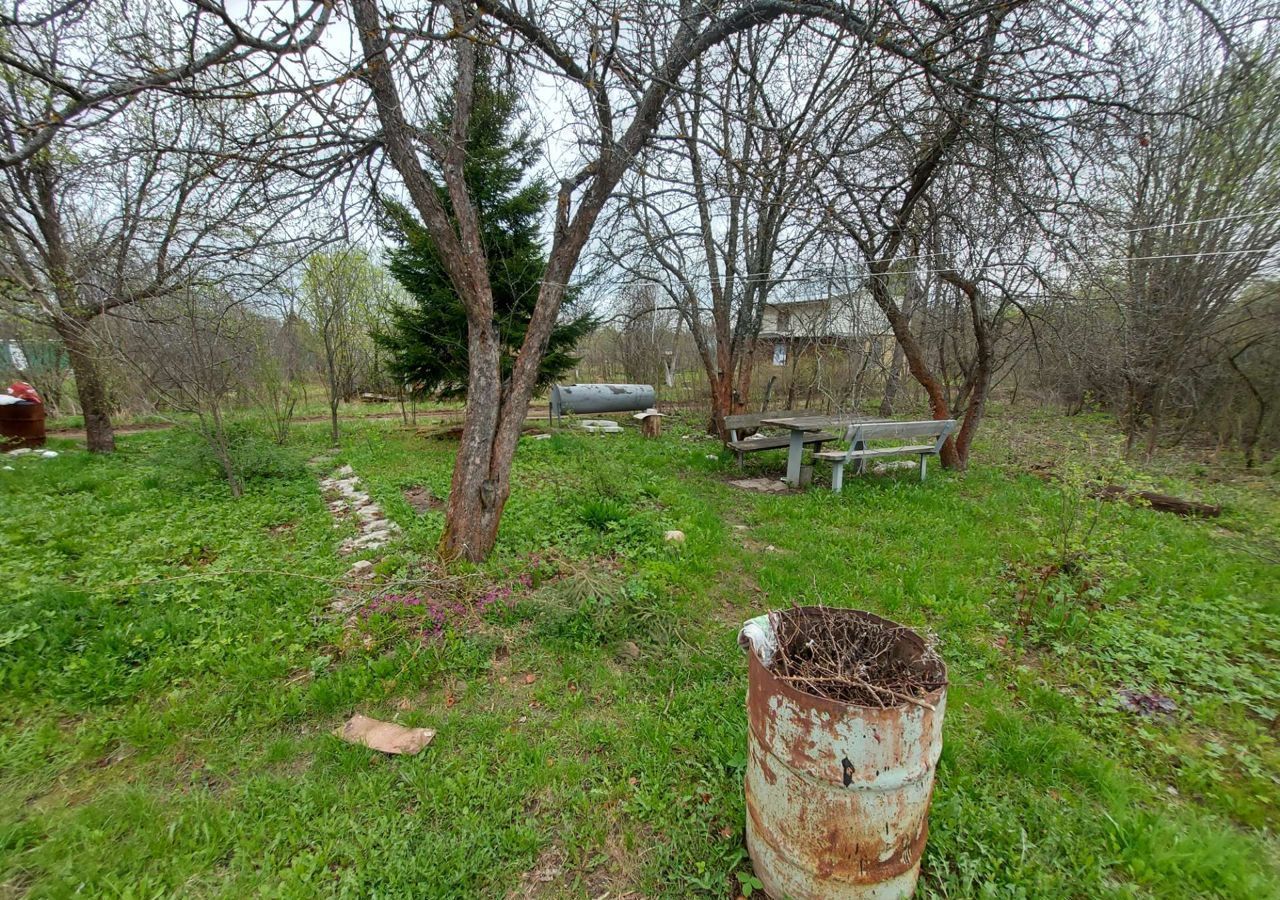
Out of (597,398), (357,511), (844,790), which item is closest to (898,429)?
(844,790)

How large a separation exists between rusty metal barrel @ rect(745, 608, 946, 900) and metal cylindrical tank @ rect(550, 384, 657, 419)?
31.6ft

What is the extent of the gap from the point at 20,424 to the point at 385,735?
10.1 m

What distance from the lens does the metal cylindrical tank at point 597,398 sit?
10844 millimetres

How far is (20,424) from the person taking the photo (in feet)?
24.1

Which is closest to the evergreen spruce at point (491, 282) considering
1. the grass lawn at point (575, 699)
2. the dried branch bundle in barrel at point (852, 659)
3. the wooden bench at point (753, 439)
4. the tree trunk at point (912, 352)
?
the wooden bench at point (753, 439)

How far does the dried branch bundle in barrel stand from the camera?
144 cm

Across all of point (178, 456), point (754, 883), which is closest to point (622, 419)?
point (178, 456)

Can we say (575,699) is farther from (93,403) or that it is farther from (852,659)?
(93,403)

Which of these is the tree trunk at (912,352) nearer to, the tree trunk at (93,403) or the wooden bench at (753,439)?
the wooden bench at (753,439)

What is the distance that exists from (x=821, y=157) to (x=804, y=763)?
2.92 m

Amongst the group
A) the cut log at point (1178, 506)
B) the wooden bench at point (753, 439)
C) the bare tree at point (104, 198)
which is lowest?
the cut log at point (1178, 506)

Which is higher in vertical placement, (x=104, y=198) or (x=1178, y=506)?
(x=104, y=198)

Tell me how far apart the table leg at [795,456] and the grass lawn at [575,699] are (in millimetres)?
1509

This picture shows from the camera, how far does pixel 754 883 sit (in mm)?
1521
